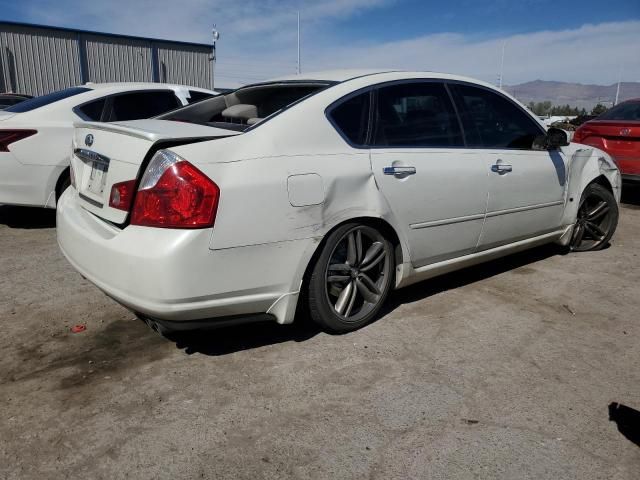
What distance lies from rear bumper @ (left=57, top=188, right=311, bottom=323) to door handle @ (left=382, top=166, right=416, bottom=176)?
0.71m

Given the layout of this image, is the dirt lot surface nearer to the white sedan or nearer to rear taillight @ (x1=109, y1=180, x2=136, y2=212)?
the white sedan

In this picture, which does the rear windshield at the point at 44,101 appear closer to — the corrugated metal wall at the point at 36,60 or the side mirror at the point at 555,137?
the side mirror at the point at 555,137

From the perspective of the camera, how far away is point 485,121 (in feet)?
12.9

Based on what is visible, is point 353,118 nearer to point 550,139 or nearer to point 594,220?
point 550,139

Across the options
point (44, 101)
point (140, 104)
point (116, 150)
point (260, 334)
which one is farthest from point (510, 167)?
point (44, 101)

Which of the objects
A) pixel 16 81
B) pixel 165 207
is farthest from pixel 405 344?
pixel 16 81

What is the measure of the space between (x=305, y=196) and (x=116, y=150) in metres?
0.99

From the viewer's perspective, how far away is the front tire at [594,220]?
4957 mm

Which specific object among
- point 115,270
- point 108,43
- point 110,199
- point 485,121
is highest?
point 108,43

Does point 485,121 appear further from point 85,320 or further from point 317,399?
point 85,320

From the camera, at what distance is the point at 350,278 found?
319 centimetres

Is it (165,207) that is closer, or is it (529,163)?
(165,207)

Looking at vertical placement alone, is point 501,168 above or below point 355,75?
below

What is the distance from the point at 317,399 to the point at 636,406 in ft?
4.93
